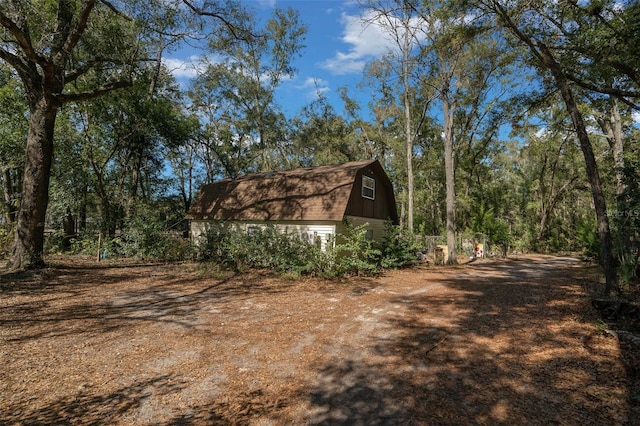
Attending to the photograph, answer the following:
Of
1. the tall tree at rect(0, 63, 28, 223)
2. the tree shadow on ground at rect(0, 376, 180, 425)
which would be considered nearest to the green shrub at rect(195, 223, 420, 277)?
the tree shadow on ground at rect(0, 376, 180, 425)

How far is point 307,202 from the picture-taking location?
15.0 m

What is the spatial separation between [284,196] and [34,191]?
9.45m

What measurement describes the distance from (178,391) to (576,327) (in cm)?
684

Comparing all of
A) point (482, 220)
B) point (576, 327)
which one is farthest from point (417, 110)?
point (576, 327)

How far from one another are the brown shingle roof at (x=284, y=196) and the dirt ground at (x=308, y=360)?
20.2 feet

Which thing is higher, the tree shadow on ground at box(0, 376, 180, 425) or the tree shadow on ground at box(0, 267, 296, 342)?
the tree shadow on ground at box(0, 267, 296, 342)

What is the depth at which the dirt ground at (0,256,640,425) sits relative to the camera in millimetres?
3543

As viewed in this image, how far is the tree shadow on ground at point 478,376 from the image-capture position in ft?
11.4

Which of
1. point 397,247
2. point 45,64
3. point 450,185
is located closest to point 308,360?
point 397,247

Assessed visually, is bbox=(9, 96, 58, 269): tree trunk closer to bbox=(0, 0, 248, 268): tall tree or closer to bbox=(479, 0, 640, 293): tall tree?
bbox=(0, 0, 248, 268): tall tree

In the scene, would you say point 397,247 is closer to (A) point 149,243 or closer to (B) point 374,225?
(B) point 374,225

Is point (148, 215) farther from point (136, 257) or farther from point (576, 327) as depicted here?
point (576, 327)

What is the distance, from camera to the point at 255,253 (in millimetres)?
13562

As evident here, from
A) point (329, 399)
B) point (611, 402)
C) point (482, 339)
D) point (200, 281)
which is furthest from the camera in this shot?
point (200, 281)
